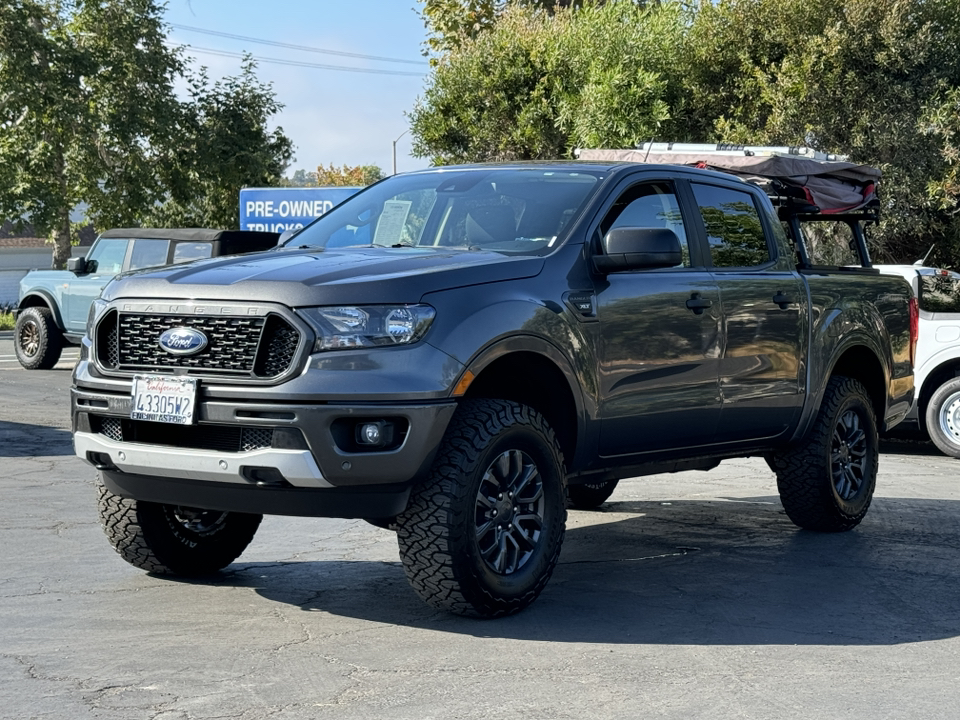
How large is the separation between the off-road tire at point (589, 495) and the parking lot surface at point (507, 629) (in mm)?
278

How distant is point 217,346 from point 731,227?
10.7 feet

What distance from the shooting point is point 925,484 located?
10.3 m

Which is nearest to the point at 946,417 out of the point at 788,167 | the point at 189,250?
the point at 788,167

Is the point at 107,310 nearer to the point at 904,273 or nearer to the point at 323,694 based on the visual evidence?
the point at 323,694

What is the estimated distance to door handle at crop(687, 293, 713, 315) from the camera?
667cm

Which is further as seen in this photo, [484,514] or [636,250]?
[636,250]

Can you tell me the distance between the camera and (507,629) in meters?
5.49

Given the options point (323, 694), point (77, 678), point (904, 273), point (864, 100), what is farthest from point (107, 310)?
point (864, 100)

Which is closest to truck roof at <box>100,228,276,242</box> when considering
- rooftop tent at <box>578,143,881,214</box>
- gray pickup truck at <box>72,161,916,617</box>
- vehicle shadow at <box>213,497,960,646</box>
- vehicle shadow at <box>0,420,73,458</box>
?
rooftop tent at <box>578,143,881,214</box>

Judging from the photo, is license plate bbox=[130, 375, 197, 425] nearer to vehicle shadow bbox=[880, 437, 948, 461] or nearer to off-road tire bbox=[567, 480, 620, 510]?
off-road tire bbox=[567, 480, 620, 510]

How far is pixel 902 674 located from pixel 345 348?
91.9 inches

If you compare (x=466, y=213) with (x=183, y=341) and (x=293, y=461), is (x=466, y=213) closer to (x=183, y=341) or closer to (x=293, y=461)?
(x=183, y=341)

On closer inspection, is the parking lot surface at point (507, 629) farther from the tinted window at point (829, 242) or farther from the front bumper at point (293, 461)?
the tinted window at point (829, 242)

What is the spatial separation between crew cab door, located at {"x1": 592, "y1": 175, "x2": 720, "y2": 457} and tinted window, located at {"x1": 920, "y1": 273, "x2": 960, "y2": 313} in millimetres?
5856
